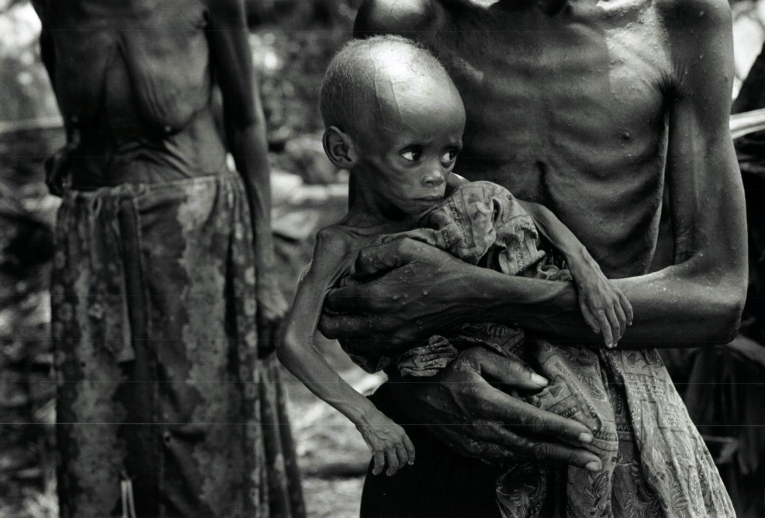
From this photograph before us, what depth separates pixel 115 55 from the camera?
3227 mm

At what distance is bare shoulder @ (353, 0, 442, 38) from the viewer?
187cm

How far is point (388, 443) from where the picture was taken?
1613 millimetres

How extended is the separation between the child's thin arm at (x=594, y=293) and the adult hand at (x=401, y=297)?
0.14 m

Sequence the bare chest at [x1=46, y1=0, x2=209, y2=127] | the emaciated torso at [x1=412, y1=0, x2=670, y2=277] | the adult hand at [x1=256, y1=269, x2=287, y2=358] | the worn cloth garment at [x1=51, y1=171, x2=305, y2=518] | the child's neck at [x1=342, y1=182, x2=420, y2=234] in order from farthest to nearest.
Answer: the adult hand at [x1=256, y1=269, x2=287, y2=358] < the worn cloth garment at [x1=51, y1=171, x2=305, y2=518] < the bare chest at [x1=46, y1=0, x2=209, y2=127] < the emaciated torso at [x1=412, y1=0, x2=670, y2=277] < the child's neck at [x1=342, y1=182, x2=420, y2=234]

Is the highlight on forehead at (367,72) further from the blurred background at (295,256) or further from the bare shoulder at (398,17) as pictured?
the blurred background at (295,256)

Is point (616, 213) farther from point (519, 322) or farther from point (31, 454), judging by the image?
point (31, 454)

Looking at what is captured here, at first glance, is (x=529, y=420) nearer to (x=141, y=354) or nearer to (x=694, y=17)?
(x=694, y=17)

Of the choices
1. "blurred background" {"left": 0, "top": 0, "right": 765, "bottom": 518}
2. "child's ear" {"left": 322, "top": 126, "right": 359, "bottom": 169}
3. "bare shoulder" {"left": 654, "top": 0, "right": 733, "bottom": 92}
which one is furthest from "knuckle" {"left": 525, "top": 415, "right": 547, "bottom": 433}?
"blurred background" {"left": 0, "top": 0, "right": 765, "bottom": 518}

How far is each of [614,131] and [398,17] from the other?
41cm

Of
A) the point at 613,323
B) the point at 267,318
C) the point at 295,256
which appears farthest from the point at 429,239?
the point at 295,256

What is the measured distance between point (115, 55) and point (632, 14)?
6.03 ft

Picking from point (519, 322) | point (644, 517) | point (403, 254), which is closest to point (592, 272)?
point (519, 322)

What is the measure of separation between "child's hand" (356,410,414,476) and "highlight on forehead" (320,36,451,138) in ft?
1.44

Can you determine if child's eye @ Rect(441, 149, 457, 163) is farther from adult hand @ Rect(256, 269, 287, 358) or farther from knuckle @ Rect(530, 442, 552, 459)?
adult hand @ Rect(256, 269, 287, 358)
